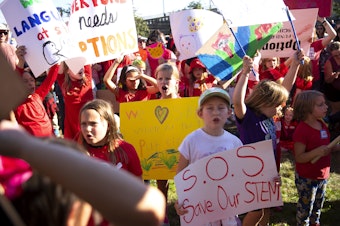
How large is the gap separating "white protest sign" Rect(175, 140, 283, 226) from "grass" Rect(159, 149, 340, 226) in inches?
55.7

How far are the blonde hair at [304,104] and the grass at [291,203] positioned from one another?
1222 mm

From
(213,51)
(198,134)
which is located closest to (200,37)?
(213,51)

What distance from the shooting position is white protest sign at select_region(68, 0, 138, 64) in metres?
4.30

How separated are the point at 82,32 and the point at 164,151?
63.2 inches

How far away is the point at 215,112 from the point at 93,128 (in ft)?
2.55

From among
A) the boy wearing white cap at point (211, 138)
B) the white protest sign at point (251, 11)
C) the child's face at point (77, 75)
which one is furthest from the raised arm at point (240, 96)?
the child's face at point (77, 75)

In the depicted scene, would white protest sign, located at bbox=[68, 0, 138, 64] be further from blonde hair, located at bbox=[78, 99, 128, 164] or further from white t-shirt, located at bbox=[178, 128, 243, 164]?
white t-shirt, located at bbox=[178, 128, 243, 164]

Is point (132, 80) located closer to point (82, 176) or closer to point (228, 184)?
point (228, 184)

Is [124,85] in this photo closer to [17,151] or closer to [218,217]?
[218,217]

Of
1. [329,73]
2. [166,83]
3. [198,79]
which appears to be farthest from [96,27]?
[329,73]

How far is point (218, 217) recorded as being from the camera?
8.61ft

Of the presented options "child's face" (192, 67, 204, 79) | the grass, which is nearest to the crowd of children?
"child's face" (192, 67, 204, 79)

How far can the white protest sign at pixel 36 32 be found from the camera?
382cm

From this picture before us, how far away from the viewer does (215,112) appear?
2689 millimetres
